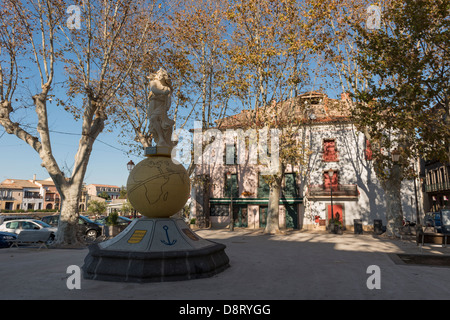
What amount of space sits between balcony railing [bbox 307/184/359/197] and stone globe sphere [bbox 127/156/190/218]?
1866 cm

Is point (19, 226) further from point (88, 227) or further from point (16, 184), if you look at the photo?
point (16, 184)

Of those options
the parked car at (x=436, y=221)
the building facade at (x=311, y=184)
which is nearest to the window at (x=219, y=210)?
the building facade at (x=311, y=184)

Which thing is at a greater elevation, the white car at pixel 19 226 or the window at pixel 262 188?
the window at pixel 262 188

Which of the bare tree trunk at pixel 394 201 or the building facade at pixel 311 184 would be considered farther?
the building facade at pixel 311 184

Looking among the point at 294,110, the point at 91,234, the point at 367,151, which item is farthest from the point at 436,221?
the point at 91,234

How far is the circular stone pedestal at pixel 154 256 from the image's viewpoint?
6.32 m

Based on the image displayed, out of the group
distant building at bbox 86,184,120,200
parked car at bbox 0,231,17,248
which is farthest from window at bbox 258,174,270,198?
distant building at bbox 86,184,120,200

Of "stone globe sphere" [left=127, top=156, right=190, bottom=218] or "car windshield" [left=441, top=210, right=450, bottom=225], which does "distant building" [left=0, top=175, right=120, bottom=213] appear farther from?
"car windshield" [left=441, top=210, right=450, bottom=225]

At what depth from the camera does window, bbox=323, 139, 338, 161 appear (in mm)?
24995

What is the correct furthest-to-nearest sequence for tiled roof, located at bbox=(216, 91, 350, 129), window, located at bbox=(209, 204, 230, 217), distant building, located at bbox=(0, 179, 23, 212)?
distant building, located at bbox=(0, 179, 23, 212) < window, located at bbox=(209, 204, 230, 217) < tiled roof, located at bbox=(216, 91, 350, 129)

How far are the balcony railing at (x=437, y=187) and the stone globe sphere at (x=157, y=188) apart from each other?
39476 millimetres

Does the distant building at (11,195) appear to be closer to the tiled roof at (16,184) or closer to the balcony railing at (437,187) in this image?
the tiled roof at (16,184)
